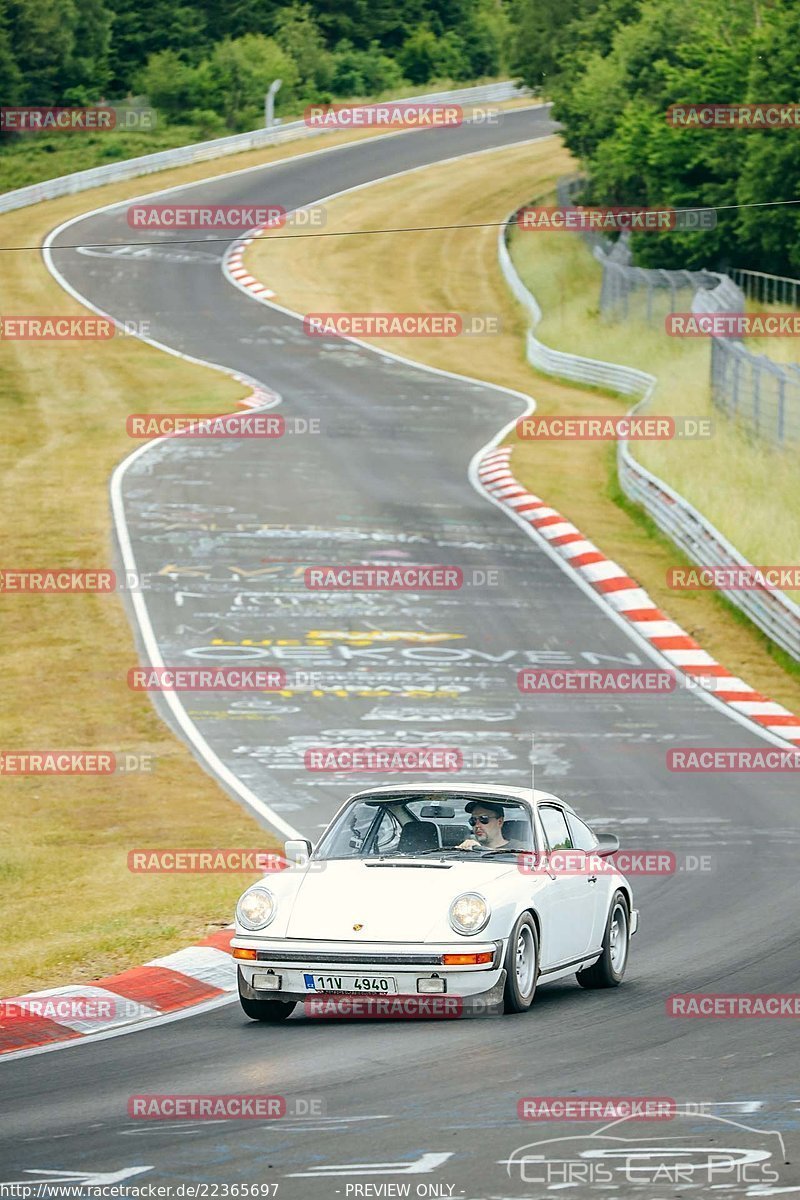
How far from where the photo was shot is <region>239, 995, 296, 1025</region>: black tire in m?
10.5

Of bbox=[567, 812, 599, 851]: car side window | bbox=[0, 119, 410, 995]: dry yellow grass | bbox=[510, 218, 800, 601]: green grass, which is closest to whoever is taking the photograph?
bbox=[567, 812, 599, 851]: car side window

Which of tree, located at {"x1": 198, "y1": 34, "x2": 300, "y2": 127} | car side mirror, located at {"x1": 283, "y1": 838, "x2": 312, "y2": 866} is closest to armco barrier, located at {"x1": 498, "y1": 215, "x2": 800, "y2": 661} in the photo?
car side mirror, located at {"x1": 283, "y1": 838, "x2": 312, "y2": 866}

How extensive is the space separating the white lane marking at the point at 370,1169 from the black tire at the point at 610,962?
182 inches

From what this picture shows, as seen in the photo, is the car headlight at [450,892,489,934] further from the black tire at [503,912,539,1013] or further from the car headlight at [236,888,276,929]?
the car headlight at [236,888,276,929]

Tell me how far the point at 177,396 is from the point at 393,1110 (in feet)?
118

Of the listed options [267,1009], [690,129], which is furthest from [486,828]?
[690,129]

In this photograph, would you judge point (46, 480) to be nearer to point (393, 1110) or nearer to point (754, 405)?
point (754, 405)

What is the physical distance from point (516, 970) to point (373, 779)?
946 centimetres

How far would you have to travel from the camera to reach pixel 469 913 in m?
10.3

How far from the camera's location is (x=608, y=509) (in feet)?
111

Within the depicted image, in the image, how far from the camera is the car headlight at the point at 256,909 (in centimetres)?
1053

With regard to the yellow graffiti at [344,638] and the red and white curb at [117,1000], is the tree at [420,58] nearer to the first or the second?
the yellow graffiti at [344,638]

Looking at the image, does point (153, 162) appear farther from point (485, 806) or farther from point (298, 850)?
point (298, 850)

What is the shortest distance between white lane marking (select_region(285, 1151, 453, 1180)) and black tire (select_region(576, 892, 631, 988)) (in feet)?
15.2
